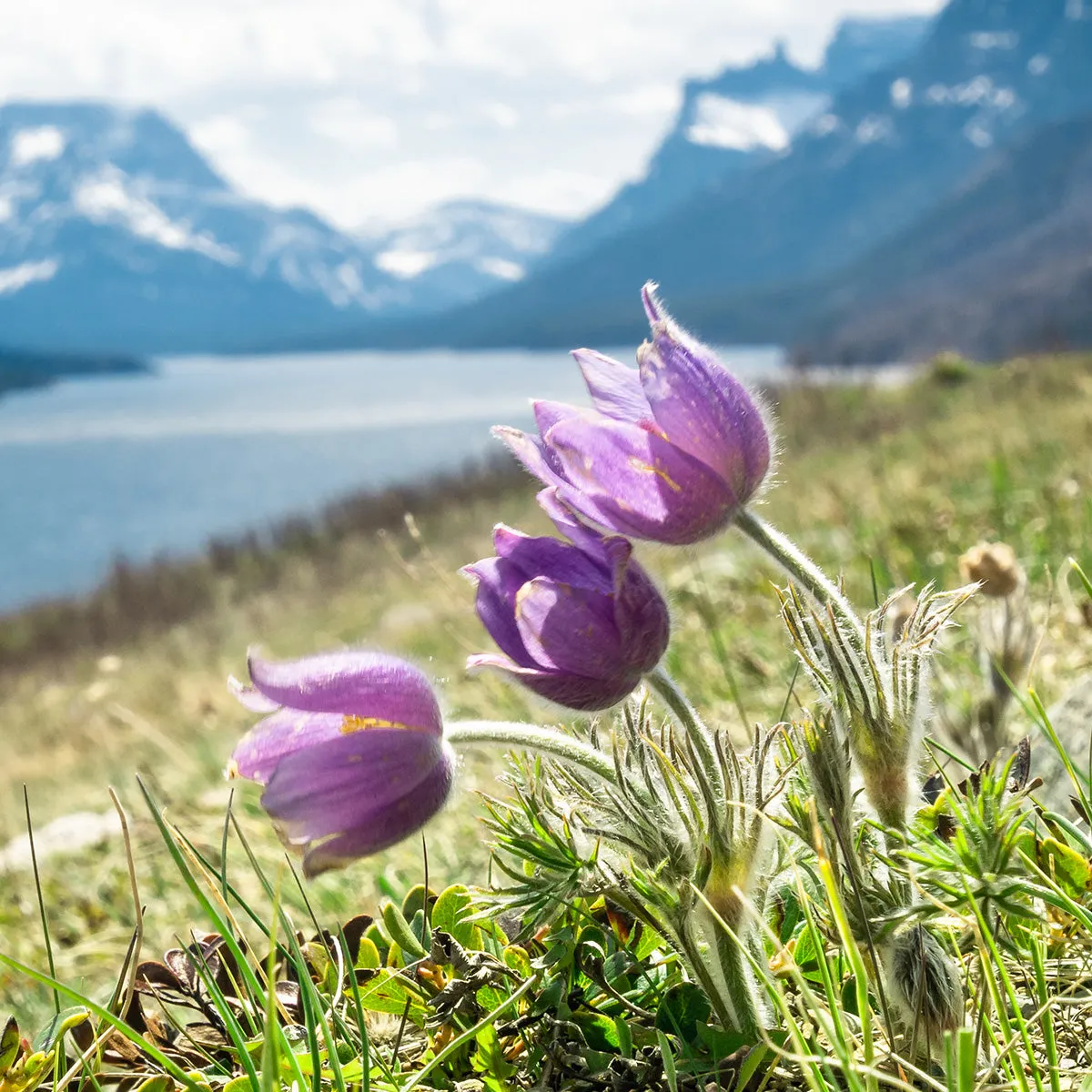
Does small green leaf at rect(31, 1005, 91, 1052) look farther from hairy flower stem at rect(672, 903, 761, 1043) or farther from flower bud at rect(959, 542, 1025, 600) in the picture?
flower bud at rect(959, 542, 1025, 600)

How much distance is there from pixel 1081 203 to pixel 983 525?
14194cm

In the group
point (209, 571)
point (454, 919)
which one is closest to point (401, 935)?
point (454, 919)

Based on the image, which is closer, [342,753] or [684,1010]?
[342,753]

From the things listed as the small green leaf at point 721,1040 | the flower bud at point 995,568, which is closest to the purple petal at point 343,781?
the small green leaf at point 721,1040

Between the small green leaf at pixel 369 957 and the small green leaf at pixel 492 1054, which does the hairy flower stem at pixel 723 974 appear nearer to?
the small green leaf at pixel 492 1054

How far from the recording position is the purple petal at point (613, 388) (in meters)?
1.04

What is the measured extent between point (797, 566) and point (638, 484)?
16cm

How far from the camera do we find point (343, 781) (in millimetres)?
961

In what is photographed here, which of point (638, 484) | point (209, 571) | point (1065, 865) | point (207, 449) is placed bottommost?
point (209, 571)

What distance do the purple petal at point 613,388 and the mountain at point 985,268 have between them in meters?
91.5

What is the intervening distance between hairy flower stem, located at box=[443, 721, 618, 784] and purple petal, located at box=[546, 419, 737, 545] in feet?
0.62

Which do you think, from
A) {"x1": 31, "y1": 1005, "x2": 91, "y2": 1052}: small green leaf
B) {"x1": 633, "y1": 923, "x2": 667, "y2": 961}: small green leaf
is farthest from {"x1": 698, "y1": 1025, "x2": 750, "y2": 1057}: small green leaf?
{"x1": 31, "y1": 1005, "x2": 91, "y2": 1052}: small green leaf

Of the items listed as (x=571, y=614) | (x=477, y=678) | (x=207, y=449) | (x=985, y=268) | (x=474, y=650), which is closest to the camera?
(x=571, y=614)

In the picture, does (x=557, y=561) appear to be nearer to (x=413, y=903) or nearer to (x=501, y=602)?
(x=501, y=602)
